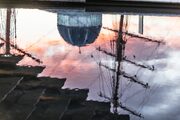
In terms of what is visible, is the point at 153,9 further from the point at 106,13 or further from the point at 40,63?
the point at 40,63

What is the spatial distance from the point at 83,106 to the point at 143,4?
507cm

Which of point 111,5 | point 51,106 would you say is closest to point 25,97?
point 51,106

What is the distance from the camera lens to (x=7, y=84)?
623 inches

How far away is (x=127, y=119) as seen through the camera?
1977 centimetres

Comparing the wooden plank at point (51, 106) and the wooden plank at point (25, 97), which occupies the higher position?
the wooden plank at point (25, 97)

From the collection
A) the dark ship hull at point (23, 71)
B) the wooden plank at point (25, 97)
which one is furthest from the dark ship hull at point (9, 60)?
the wooden plank at point (25, 97)

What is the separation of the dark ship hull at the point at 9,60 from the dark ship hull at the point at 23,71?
1.15ft

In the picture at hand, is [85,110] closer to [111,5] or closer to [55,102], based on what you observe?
[55,102]

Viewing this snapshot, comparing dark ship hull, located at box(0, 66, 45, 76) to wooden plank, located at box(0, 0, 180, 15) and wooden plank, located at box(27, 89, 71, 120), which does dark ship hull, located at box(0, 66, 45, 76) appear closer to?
wooden plank, located at box(27, 89, 71, 120)

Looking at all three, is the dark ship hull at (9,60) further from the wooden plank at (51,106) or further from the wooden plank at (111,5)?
the wooden plank at (111,5)

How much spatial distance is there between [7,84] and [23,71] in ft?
9.10

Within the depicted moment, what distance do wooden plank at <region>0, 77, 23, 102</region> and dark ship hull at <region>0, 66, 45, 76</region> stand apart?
83cm

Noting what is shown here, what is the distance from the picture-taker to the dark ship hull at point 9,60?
62.0 ft

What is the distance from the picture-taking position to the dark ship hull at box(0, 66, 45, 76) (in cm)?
1774
